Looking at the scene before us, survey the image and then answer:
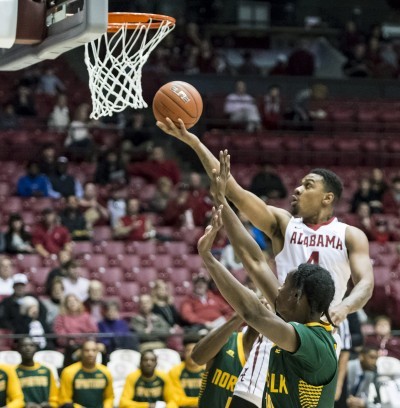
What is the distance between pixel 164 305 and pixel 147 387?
189 cm

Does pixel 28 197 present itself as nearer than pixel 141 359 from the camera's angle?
No

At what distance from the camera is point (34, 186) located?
12984mm

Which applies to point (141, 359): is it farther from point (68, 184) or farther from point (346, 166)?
point (346, 166)

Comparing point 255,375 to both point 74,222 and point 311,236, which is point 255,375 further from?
point 74,222

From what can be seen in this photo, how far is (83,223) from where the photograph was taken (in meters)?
12.3

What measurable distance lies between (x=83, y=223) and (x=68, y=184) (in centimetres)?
86

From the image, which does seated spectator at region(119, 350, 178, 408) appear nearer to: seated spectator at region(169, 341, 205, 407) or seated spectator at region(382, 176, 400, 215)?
seated spectator at region(169, 341, 205, 407)

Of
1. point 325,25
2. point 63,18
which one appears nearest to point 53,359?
point 63,18

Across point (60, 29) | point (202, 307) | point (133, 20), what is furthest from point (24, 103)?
point (60, 29)

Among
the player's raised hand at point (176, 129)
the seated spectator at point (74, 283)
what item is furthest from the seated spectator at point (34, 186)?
the player's raised hand at point (176, 129)

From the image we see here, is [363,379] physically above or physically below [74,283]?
below

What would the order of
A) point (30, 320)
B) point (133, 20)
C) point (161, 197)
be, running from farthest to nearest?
1. point (161, 197)
2. point (30, 320)
3. point (133, 20)

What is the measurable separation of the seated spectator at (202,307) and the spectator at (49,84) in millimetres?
5766

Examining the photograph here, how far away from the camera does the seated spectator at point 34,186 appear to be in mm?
12961
